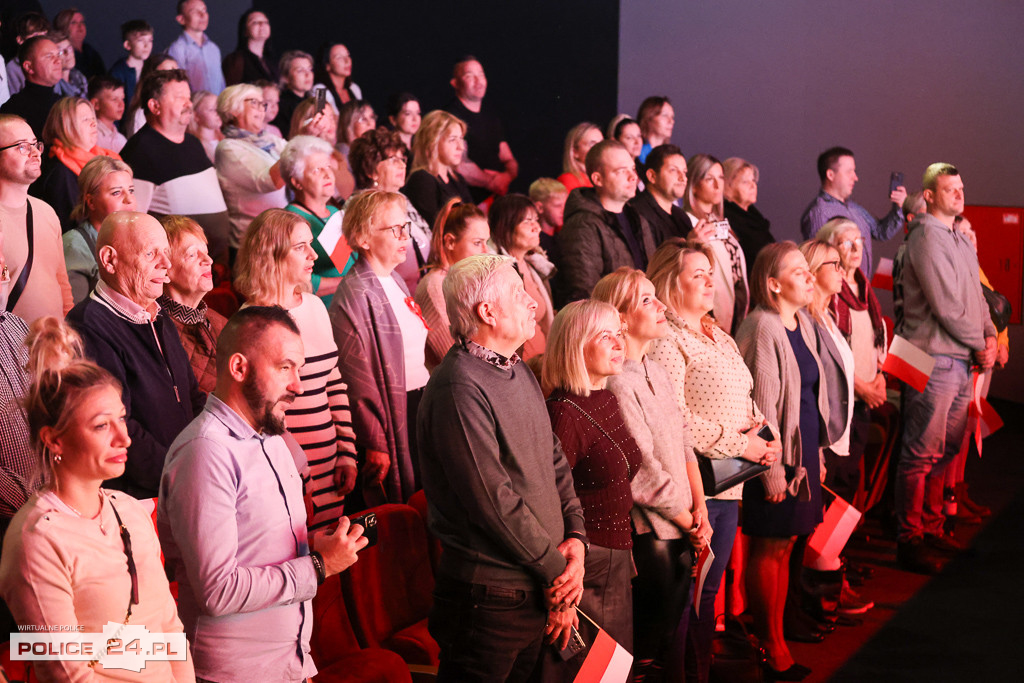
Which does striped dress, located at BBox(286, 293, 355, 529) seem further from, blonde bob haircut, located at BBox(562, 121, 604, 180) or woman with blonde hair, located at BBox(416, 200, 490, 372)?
blonde bob haircut, located at BBox(562, 121, 604, 180)

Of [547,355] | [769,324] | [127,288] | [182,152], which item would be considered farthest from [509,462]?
[182,152]

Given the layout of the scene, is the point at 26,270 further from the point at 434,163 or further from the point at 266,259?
the point at 434,163

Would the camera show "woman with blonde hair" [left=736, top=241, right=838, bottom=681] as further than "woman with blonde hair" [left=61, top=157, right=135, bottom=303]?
Yes

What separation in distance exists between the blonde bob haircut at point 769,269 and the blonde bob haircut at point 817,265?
338 millimetres

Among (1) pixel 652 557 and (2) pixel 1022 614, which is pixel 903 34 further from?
(1) pixel 652 557

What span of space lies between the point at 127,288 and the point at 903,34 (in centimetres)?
705

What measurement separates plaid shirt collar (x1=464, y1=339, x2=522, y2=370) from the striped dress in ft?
2.74

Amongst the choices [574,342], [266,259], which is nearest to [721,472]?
[574,342]

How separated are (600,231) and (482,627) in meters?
2.43

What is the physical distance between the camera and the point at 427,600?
311 centimetres

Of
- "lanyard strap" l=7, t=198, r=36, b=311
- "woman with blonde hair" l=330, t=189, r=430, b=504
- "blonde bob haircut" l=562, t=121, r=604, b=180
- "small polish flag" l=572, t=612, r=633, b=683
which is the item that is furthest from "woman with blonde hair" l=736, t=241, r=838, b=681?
"lanyard strap" l=7, t=198, r=36, b=311

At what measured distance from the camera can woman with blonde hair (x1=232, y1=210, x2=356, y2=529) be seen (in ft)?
10.2

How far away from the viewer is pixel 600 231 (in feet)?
14.8

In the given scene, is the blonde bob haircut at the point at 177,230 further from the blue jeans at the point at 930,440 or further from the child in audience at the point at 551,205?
the blue jeans at the point at 930,440
